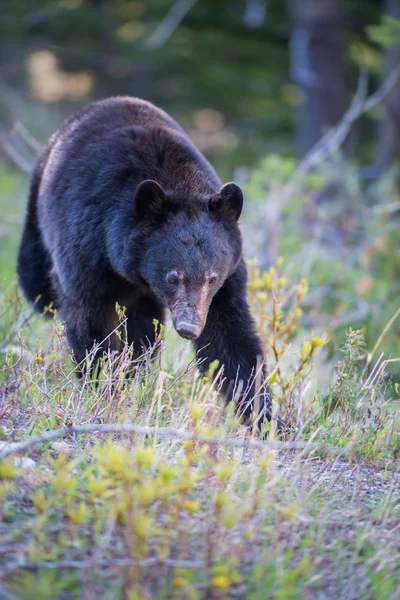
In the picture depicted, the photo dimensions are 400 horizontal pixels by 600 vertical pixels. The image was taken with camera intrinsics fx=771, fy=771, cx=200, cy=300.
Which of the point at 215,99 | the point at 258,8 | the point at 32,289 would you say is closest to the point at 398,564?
the point at 32,289

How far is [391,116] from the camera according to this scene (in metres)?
11.6

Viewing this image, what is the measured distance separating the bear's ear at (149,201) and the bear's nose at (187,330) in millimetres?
715

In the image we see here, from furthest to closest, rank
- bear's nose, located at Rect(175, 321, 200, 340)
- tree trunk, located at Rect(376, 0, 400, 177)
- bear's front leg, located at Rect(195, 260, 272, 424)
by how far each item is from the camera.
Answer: tree trunk, located at Rect(376, 0, 400, 177)
bear's front leg, located at Rect(195, 260, 272, 424)
bear's nose, located at Rect(175, 321, 200, 340)

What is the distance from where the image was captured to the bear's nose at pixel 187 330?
380 centimetres

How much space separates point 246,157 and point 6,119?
243 inches

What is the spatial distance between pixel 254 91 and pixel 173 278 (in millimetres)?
16615

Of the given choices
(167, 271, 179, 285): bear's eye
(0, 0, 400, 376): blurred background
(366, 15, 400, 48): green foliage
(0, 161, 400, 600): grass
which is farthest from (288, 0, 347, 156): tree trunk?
(0, 161, 400, 600): grass

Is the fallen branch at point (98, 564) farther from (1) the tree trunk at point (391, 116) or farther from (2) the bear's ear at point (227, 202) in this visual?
(1) the tree trunk at point (391, 116)

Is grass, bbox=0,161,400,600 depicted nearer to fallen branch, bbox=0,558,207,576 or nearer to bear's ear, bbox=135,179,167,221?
fallen branch, bbox=0,558,207,576

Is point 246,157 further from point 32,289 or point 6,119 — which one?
point 32,289

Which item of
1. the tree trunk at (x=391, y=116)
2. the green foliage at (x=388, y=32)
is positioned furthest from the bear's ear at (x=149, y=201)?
the tree trunk at (x=391, y=116)

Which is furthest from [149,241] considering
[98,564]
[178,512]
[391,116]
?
[391,116]

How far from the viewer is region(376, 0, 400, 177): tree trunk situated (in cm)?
1141

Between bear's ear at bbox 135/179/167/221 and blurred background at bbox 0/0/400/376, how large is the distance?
13.4 feet
